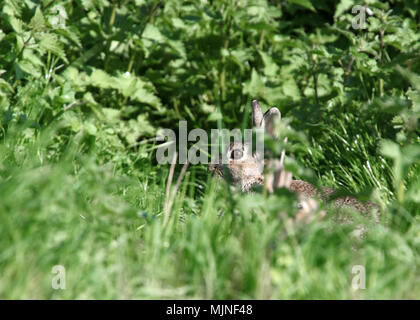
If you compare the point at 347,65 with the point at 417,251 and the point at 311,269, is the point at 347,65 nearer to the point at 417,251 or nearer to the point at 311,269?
the point at 417,251

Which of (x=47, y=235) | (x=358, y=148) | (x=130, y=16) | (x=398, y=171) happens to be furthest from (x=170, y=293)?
(x=130, y=16)

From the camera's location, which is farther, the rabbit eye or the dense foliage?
the rabbit eye

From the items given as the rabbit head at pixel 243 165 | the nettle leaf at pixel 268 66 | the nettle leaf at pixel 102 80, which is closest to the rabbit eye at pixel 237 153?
the rabbit head at pixel 243 165

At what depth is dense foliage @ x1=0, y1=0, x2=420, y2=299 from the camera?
205 cm

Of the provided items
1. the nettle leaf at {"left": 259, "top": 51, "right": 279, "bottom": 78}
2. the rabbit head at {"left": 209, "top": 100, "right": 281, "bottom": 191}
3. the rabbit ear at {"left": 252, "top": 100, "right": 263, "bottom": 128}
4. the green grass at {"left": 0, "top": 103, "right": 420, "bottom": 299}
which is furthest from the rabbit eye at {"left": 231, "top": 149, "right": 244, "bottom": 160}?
the green grass at {"left": 0, "top": 103, "right": 420, "bottom": 299}

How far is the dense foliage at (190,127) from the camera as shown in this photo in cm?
205

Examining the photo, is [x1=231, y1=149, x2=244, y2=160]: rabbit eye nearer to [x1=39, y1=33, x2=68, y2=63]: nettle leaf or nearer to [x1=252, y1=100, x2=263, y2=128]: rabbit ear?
[x1=252, y1=100, x2=263, y2=128]: rabbit ear

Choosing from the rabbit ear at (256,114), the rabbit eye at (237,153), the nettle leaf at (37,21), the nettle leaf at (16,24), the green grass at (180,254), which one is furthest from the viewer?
the rabbit eye at (237,153)

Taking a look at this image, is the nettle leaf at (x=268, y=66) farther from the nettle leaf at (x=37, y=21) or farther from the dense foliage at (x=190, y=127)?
the nettle leaf at (x=37, y=21)

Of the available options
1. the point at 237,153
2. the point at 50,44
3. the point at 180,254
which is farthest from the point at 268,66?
the point at 180,254

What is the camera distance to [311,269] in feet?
6.80

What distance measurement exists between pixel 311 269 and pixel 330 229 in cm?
→ 42

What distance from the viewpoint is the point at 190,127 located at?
543 centimetres

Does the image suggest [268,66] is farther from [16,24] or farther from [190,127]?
[16,24]
